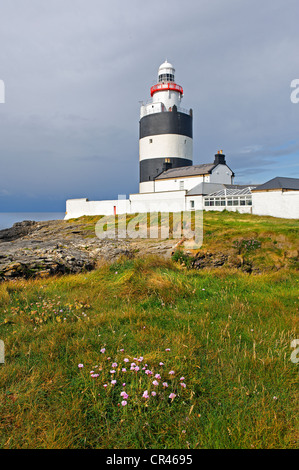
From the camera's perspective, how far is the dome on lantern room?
38.5 metres

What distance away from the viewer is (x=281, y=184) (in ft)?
82.5

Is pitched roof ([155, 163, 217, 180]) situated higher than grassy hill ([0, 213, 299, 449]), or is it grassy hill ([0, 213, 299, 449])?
pitched roof ([155, 163, 217, 180])

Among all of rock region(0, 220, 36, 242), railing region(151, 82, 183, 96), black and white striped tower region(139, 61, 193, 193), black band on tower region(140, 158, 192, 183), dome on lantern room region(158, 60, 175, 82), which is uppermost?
dome on lantern room region(158, 60, 175, 82)

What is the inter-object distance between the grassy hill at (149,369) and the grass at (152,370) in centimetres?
1

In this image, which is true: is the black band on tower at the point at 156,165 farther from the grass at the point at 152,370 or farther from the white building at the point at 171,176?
the grass at the point at 152,370

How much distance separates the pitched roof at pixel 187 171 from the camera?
32438 mm

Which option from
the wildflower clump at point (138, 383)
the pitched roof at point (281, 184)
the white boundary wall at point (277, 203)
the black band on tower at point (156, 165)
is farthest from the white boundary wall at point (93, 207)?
the wildflower clump at point (138, 383)

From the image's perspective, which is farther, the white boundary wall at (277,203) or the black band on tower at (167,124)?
the black band on tower at (167,124)

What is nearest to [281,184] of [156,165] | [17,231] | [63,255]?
[156,165]

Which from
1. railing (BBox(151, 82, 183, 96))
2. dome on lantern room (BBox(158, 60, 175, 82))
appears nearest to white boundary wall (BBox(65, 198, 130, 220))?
railing (BBox(151, 82, 183, 96))

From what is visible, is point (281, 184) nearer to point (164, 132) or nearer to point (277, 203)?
point (277, 203)

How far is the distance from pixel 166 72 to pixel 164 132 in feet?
28.8

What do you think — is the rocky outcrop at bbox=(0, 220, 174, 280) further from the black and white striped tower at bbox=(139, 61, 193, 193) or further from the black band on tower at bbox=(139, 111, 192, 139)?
the black band on tower at bbox=(139, 111, 192, 139)

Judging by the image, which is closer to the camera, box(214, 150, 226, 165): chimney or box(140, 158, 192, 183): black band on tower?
box(214, 150, 226, 165): chimney
